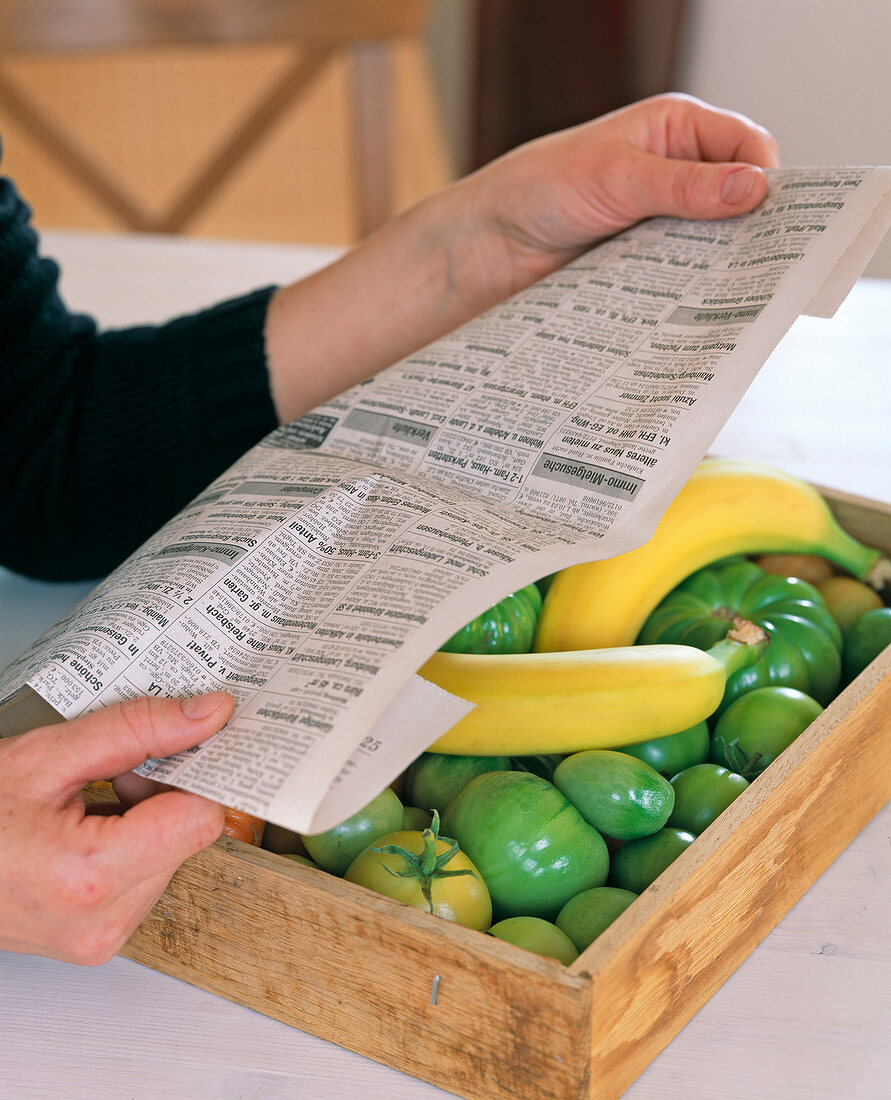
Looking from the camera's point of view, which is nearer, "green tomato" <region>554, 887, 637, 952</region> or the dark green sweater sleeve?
"green tomato" <region>554, 887, 637, 952</region>

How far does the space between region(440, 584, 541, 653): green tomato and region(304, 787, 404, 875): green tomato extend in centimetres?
10

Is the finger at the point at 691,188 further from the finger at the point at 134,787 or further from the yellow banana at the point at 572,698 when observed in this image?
the finger at the point at 134,787

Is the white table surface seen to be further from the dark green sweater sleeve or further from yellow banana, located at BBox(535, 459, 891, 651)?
the dark green sweater sleeve

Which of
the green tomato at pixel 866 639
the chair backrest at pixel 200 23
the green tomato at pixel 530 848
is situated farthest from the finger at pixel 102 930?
the chair backrest at pixel 200 23

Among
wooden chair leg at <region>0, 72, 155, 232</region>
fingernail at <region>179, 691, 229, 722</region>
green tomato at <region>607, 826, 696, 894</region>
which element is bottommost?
wooden chair leg at <region>0, 72, 155, 232</region>

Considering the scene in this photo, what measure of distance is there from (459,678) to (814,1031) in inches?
7.3

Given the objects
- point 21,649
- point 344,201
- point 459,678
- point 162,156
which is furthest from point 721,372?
point 162,156

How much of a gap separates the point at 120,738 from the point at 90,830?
0.03 metres

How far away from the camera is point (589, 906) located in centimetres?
38

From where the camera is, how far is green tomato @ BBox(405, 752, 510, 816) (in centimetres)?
44

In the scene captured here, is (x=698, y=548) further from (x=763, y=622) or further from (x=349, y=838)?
(x=349, y=838)

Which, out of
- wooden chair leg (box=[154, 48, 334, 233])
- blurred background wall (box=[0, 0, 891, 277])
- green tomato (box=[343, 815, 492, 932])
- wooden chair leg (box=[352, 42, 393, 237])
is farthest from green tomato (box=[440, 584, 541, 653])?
wooden chair leg (box=[352, 42, 393, 237])

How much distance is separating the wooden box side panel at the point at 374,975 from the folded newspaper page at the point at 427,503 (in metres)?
0.04

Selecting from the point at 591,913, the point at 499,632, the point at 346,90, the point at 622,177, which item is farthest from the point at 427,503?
the point at 346,90
